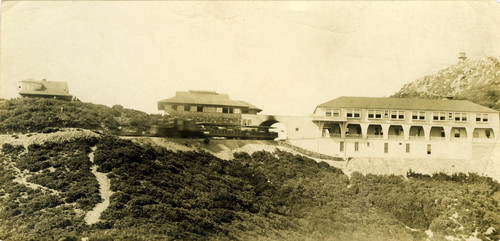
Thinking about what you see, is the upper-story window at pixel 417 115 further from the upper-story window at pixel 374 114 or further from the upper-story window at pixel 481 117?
the upper-story window at pixel 481 117

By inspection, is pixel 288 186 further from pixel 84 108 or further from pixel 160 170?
pixel 84 108

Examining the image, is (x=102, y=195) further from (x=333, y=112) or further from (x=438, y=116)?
(x=438, y=116)

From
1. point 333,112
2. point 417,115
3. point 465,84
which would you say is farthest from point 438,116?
point 465,84

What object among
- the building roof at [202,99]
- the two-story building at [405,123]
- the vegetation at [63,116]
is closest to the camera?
the vegetation at [63,116]

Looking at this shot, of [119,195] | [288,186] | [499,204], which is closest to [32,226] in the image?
[119,195]

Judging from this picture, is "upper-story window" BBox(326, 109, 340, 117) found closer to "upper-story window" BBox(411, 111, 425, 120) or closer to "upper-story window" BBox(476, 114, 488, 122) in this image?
"upper-story window" BBox(411, 111, 425, 120)

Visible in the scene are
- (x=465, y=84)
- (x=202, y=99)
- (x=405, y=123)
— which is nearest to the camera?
(x=202, y=99)

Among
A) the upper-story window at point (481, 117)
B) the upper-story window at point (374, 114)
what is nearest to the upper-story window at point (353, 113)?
the upper-story window at point (374, 114)
